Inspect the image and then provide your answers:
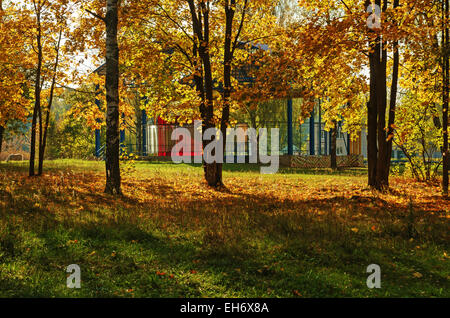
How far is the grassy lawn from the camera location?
478 cm

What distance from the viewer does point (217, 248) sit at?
605cm

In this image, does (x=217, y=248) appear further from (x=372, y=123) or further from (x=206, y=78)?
(x=372, y=123)

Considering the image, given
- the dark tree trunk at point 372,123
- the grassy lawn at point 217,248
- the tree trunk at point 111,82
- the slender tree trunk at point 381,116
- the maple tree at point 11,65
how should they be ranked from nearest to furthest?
the grassy lawn at point 217,248 → the tree trunk at point 111,82 → the slender tree trunk at point 381,116 → the dark tree trunk at point 372,123 → the maple tree at point 11,65

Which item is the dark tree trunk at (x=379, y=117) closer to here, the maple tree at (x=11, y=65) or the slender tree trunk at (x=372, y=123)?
the slender tree trunk at (x=372, y=123)

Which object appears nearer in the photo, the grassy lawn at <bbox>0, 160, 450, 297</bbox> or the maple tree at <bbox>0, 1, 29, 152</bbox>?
the grassy lawn at <bbox>0, 160, 450, 297</bbox>

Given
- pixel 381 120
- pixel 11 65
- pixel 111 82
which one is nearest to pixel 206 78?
pixel 111 82

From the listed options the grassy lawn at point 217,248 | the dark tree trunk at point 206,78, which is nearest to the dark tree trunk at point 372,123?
the grassy lawn at point 217,248

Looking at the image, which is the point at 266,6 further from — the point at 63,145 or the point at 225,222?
the point at 63,145

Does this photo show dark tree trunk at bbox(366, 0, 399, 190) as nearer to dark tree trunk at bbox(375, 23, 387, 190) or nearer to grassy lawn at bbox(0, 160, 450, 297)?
dark tree trunk at bbox(375, 23, 387, 190)

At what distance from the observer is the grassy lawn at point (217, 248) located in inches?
188

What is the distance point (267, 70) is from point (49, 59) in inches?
401

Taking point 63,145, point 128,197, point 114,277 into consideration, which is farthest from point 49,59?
point 63,145

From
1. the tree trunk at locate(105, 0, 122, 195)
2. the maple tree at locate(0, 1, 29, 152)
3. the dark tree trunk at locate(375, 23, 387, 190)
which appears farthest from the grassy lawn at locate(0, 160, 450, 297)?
the maple tree at locate(0, 1, 29, 152)

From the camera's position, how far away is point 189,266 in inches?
213
